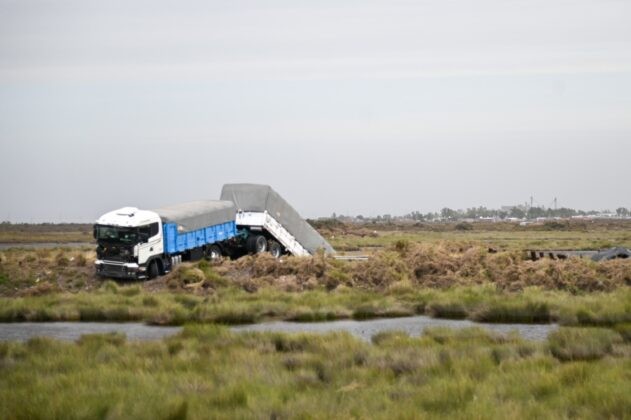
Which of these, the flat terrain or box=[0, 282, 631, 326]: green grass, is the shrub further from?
box=[0, 282, 631, 326]: green grass

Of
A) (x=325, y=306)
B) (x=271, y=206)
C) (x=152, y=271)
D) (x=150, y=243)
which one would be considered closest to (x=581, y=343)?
(x=325, y=306)

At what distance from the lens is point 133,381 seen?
16.2 m

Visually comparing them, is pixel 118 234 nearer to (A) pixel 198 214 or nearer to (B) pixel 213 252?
(A) pixel 198 214

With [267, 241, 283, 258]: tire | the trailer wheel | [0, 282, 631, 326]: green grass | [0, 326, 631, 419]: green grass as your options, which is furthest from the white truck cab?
[0, 326, 631, 419]: green grass

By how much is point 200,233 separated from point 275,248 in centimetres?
525

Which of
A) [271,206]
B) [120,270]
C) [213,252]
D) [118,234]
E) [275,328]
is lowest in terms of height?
[275,328]

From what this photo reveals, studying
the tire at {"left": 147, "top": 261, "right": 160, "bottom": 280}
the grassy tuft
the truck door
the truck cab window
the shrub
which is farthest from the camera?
the tire at {"left": 147, "top": 261, "right": 160, "bottom": 280}

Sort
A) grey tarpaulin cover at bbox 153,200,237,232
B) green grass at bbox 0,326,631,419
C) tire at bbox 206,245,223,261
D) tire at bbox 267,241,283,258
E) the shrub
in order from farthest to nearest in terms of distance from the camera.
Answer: tire at bbox 267,241,283,258 → tire at bbox 206,245,223,261 → grey tarpaulin cover at bbox 153,200,237,232 → the shrub → green grass at bbox 0,326,631,419

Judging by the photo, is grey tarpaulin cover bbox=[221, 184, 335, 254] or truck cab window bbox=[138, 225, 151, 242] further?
grey tarpaulin cover bbox=[221, 184, 335, 254]

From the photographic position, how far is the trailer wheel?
45.2m

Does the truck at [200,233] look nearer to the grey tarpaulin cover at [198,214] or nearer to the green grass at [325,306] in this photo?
the grey tarpaulin cover at [198,214]

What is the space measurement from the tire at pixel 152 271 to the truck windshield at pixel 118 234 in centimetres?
168

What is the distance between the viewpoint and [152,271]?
3866cm

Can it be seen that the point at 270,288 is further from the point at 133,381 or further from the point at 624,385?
the point at 624,385
